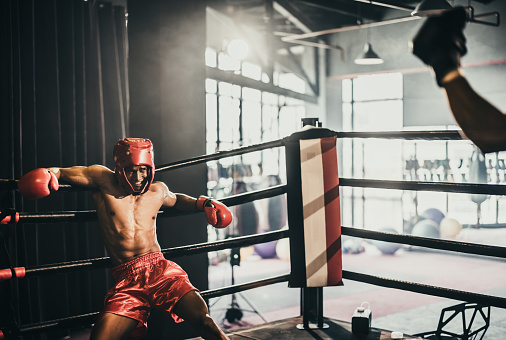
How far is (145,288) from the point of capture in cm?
181

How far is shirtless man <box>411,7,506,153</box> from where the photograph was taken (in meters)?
0.94

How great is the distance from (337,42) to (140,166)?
10124 millimetres

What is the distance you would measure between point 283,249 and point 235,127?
3.23 metres

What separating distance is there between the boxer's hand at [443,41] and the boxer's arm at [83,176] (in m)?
1.32

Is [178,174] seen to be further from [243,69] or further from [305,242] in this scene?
[243,69]

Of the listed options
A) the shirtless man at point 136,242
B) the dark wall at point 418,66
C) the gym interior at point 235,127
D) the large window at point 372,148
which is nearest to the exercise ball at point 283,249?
the gym interior at point 235,127

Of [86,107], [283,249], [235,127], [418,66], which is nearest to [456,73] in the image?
[86,107]

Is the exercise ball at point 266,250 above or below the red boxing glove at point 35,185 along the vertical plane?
below

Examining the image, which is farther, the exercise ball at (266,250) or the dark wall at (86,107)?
the exercise ball at (266,250)

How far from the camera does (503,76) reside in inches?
342

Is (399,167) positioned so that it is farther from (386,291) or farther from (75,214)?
(75,214)

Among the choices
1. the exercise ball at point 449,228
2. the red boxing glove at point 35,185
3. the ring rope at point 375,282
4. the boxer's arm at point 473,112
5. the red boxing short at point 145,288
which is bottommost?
the exercise ball at point 449,228

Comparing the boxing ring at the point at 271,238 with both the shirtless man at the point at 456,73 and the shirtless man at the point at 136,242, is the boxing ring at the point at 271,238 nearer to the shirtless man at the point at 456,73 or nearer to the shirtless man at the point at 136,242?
the shirtless man at the point at 136,242

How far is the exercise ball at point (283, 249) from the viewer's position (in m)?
7.42
